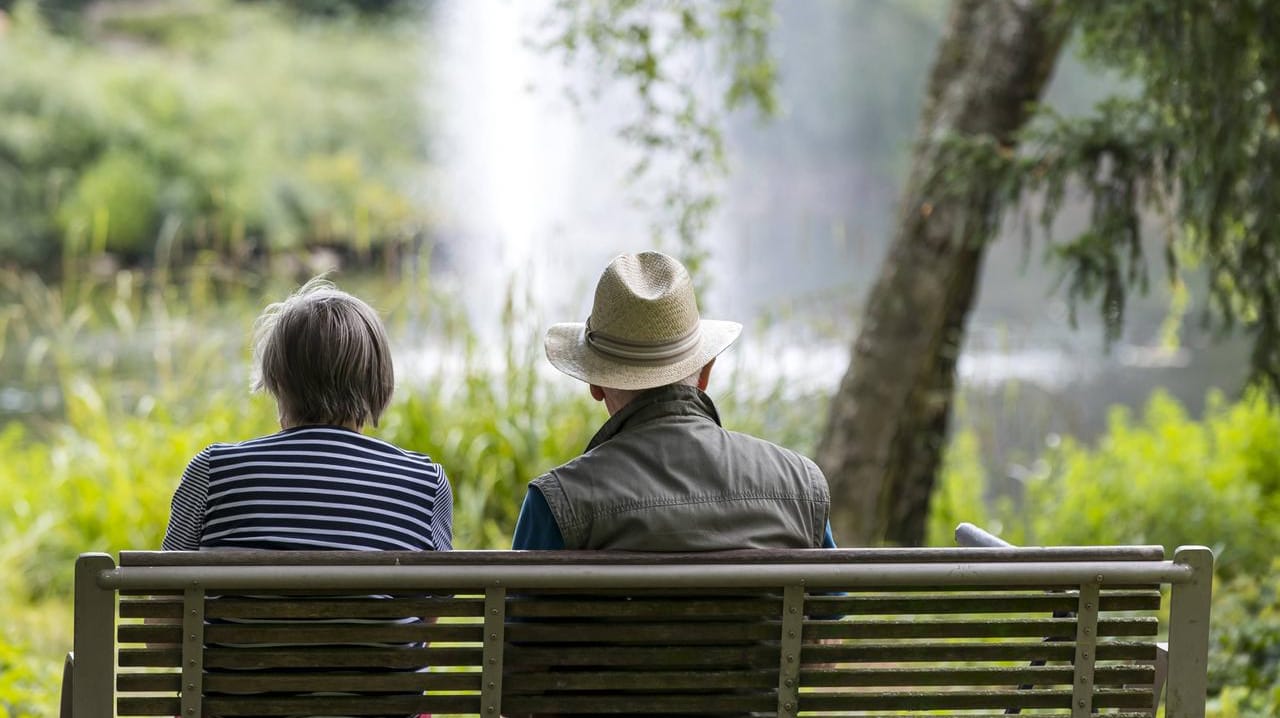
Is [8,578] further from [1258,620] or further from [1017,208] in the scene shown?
[1258,620]

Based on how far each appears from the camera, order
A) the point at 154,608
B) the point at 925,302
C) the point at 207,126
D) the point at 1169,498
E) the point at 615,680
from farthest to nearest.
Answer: the point at 207,126 < the point at 1169,498 < the point at 925,302 < the point at 615,680 < the point at 154,608

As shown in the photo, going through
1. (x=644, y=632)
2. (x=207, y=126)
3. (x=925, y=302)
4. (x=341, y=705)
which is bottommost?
(x=341, y=705)

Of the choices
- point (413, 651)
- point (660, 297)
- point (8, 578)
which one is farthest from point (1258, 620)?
point (8, 578)

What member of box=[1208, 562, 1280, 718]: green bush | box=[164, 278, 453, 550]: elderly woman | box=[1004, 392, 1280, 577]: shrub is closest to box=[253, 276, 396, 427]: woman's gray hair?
box=[164, 278, 453, 550]: elderly woman

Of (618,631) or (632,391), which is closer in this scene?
(618,631)

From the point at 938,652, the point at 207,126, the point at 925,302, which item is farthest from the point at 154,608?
the point at 207,126

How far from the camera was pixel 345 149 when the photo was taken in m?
24.4

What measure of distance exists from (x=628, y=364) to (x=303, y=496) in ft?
1.64

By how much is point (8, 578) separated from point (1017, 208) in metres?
3.70

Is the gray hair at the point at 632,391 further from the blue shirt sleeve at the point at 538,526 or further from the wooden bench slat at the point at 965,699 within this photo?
the wooden bench slat at the point at 965,699

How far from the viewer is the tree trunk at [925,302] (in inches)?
187

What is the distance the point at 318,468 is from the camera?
195cm

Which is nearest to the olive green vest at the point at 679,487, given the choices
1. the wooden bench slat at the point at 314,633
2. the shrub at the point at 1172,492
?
the wooden bench slat at the point at 314,633

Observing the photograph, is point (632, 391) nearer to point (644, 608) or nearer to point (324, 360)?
point (644, 608)
